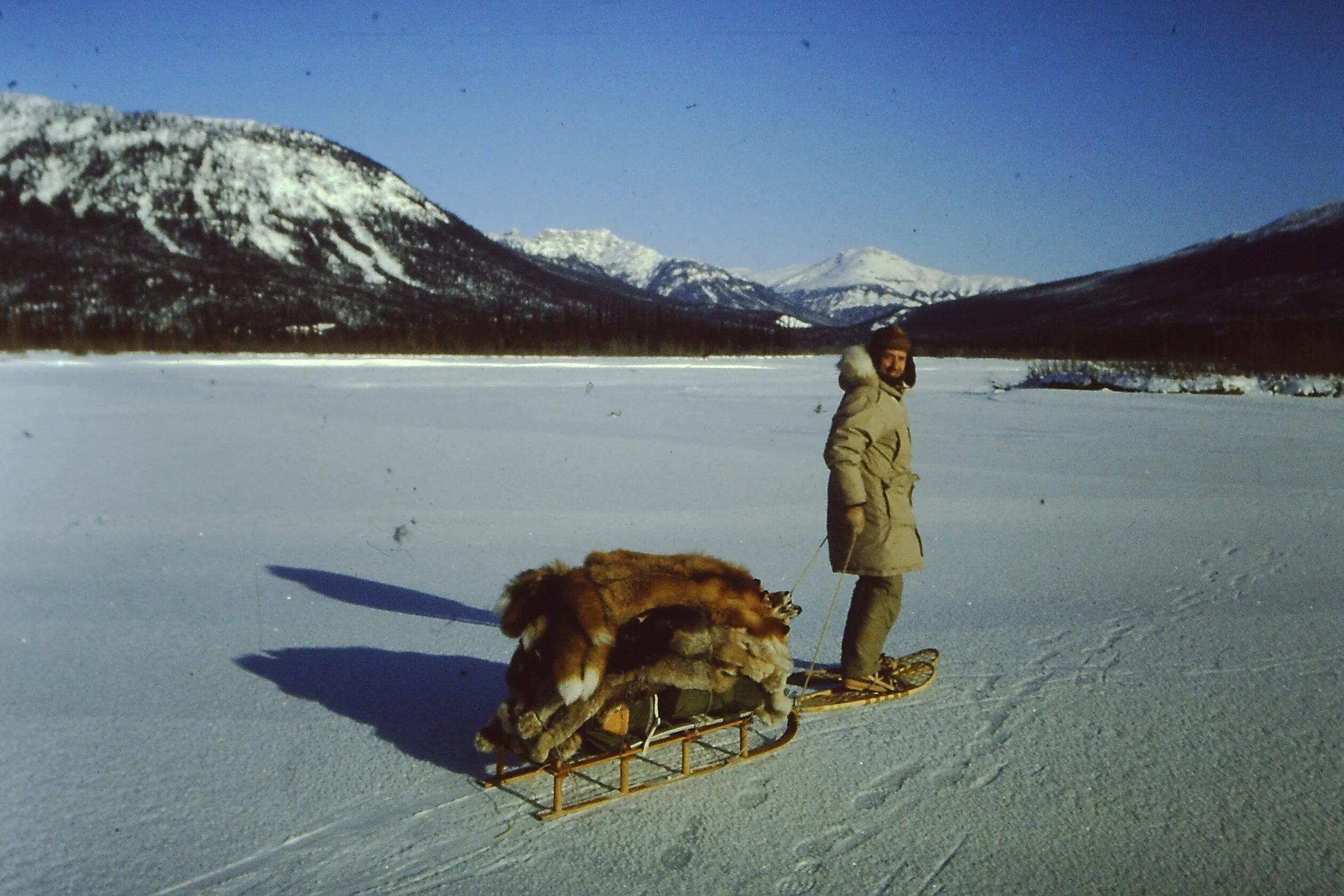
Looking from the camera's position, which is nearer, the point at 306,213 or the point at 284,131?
the point at 306,213

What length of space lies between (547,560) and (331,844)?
4.14m

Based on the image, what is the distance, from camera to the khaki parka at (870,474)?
408cm

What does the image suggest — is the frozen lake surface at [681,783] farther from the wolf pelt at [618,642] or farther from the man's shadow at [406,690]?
the wolf pelt at [618,642]

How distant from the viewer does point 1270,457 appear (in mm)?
13039

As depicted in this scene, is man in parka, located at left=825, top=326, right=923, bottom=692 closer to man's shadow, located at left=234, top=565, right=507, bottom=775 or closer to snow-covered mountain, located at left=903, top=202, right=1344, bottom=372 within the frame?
man's shadow, located at left=234, top=565, right=507, bottom=775

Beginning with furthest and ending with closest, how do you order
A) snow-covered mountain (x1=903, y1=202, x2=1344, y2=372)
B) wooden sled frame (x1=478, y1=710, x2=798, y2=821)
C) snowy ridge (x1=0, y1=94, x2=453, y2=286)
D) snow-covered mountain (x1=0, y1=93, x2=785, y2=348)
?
snowy ridge (x1=0, y1=94, x2=453, y2=286) < snow-covered mountain (x1=0, y1=93, x2=785, y2=348) < snow-covered mountain (x1=903, y1=202, x2=1344, y2=372) < wooden sled frame (x1=478, y1=710, x2=798, y2=821)

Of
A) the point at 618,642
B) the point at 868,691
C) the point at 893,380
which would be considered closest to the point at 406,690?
the point at 618,642

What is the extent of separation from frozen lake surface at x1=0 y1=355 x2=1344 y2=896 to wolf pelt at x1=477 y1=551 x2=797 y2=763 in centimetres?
33

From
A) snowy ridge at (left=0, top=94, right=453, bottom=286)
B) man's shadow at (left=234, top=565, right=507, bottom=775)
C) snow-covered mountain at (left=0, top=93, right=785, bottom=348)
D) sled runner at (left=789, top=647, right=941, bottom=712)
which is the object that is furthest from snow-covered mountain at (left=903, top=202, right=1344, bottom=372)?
snowy ridge at (left=0, top=94, right=453, bottom=286)

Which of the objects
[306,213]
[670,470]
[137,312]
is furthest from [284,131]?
[670,470]

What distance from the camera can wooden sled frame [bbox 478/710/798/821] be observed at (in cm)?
336

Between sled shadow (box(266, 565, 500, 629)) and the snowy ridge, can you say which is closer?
sled shadow (box(266, 565, 500, 629))

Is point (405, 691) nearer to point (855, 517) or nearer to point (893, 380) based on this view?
point (855, 517)

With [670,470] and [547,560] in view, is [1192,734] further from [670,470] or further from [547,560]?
[670,470]
